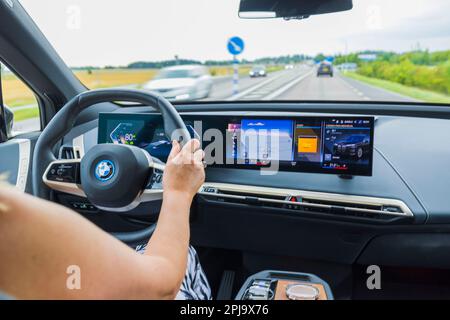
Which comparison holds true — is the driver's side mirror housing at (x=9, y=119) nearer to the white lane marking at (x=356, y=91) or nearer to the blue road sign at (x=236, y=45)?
the blue road sign at (x=236, y=45)

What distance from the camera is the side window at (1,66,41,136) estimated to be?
2.70 metres

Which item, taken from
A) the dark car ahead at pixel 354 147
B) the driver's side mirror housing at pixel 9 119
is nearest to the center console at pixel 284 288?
the dark car ahead at pixel 354 147

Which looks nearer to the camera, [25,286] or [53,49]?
[25,286]

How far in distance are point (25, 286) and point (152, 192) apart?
107 cm

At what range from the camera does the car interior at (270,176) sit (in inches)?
82.4

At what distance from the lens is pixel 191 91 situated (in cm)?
329

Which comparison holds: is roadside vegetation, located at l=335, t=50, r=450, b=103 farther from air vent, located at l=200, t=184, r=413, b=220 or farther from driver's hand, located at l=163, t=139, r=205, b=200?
driver's hand, located at l=163, t=139, r=205, b=200

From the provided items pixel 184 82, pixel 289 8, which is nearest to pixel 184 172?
pixel 289 8

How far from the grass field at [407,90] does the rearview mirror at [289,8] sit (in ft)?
1.87

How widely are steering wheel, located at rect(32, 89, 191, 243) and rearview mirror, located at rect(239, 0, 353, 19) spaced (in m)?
0.87
